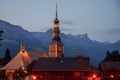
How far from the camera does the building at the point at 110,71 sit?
93.9 meters

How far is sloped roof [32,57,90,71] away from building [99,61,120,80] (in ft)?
22.7

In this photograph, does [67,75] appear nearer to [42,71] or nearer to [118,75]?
[42,71]

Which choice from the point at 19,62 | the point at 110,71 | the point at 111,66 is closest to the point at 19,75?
the point at 110,71

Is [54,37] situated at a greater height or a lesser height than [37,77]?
greater

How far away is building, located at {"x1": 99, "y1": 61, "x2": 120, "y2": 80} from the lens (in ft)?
308

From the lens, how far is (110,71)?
10000 cm

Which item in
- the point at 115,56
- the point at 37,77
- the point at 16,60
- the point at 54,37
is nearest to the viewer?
the point at 37,77

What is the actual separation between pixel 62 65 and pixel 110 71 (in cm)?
1498

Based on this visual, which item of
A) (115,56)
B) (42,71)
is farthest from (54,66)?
(115,56)

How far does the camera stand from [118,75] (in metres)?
98.3

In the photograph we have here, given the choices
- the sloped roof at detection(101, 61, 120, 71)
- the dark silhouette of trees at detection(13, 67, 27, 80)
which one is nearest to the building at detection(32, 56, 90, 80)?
the dark silhouette of trees at detection(13, 67, 27, 80)

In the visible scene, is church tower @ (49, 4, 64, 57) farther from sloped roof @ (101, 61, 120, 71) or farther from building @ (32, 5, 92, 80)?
building @ (32, 5, 92, 80)

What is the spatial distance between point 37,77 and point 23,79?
3.79 metres

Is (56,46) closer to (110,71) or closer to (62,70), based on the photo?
(110,71)
